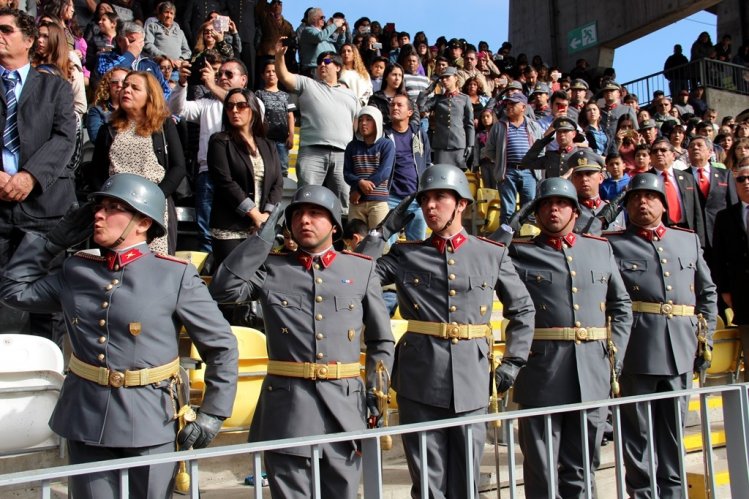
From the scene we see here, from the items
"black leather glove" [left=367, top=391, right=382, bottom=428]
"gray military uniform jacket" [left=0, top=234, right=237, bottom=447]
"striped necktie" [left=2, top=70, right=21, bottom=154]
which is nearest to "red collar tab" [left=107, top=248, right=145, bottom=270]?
"gray military uniform jacket" [left=0, top=234, right=237, bottom=447]

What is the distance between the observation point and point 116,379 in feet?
10.3

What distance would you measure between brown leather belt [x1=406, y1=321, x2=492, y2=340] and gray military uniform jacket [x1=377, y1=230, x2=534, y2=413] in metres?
0.02

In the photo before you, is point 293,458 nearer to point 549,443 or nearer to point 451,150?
point 549,443

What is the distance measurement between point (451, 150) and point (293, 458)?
259 inches

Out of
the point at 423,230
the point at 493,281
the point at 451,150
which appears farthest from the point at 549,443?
the point at 451,150

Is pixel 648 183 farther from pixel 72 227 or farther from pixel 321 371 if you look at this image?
pixel 72 227

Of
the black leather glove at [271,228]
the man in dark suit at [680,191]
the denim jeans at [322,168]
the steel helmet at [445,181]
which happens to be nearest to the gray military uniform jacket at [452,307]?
the steel helmet at [445,181]

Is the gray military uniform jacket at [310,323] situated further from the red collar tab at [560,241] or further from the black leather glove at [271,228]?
the red collar tab at [560,241]

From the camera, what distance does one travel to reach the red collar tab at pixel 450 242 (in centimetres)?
425

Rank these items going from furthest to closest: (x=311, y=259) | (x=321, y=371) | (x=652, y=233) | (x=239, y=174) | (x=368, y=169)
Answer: (x=368, y=169), (x=239, y=174), (x=652, y=233), (x=311, y=259), (x=321, y=371)

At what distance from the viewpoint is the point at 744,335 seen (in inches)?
257

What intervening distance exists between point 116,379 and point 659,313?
11.6ft

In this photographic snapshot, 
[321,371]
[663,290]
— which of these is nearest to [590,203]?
[663,290]

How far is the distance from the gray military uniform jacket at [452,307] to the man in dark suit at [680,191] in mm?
4158
